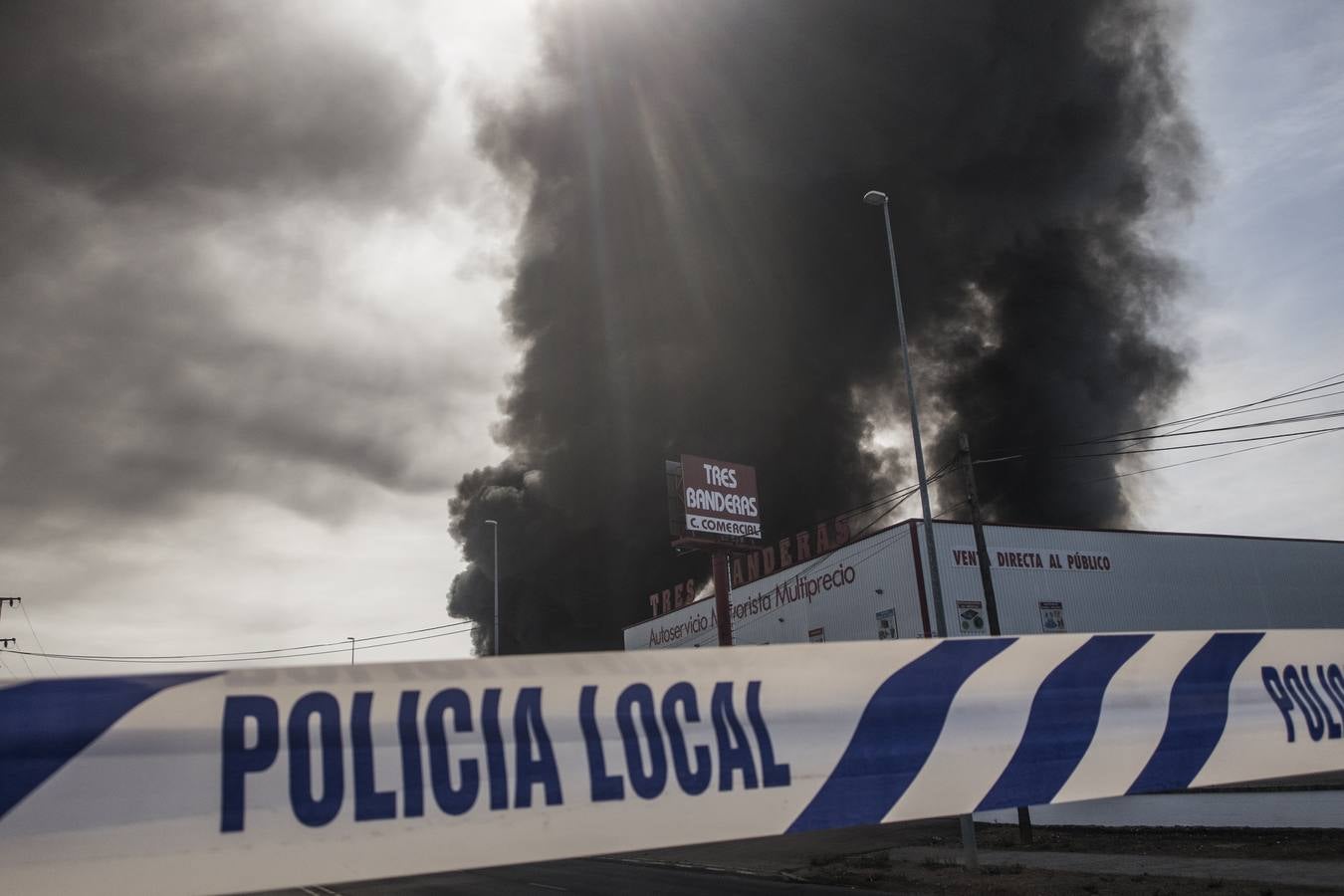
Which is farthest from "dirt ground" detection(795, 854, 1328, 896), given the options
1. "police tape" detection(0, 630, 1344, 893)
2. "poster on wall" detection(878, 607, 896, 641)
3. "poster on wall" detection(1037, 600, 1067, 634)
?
"poster on wall" detection(1037, 600, 1067, 634)

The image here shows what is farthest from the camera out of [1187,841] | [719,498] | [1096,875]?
[719,498]

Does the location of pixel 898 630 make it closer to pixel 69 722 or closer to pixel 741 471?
pixel 741 471

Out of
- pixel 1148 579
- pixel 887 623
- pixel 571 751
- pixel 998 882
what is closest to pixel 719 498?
pixel 887 623

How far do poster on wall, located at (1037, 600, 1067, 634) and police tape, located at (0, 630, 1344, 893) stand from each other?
30.1 meters

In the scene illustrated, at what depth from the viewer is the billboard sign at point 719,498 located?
37.8 meters

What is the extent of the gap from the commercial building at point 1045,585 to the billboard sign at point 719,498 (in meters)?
3.68

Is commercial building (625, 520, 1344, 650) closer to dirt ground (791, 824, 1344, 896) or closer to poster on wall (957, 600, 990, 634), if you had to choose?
poster on wall (957, 600, 990, 634)

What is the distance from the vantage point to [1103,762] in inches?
234

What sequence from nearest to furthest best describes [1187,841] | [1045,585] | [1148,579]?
1. [1187,841]
2. [1045,585]
3. [1148,579]

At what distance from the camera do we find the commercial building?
112ft

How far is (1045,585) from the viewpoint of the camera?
35.5m

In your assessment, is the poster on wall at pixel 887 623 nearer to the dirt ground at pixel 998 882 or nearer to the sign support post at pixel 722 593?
the sign support post at pixel 722 593

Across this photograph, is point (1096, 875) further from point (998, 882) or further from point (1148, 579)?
point (1148, 579)

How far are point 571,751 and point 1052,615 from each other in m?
34.6
